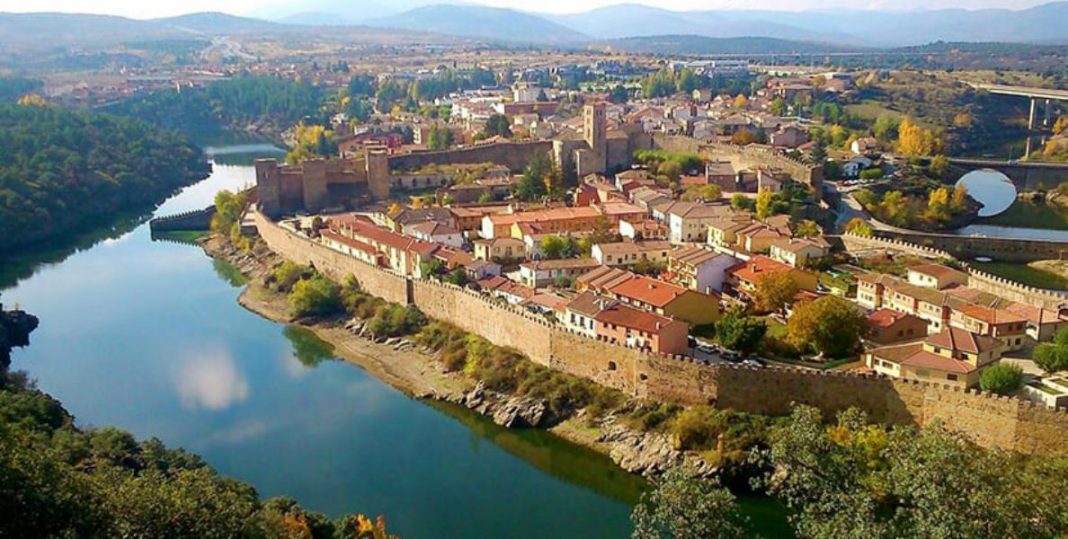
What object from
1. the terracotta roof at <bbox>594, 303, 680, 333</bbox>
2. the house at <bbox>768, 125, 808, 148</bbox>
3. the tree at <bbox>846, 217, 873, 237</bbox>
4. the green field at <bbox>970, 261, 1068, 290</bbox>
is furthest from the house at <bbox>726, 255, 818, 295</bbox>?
the house at <bbox>768, 125, 808, 148</bbox>

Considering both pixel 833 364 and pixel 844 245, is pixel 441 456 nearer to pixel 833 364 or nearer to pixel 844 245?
pixel 833 364

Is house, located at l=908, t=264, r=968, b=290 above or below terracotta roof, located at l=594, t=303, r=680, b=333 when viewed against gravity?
above

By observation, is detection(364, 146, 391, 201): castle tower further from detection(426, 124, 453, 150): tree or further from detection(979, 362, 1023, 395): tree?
detection(979, 362, 1023, 395): tree

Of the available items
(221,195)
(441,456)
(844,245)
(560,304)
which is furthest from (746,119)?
(441,456)

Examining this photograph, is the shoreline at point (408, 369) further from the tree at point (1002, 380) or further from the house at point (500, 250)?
the tree at point (1002, 380)

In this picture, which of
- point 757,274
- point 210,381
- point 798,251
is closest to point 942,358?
point 757,274

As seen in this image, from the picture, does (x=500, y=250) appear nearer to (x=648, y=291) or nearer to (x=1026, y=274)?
(x=648, y=291)
